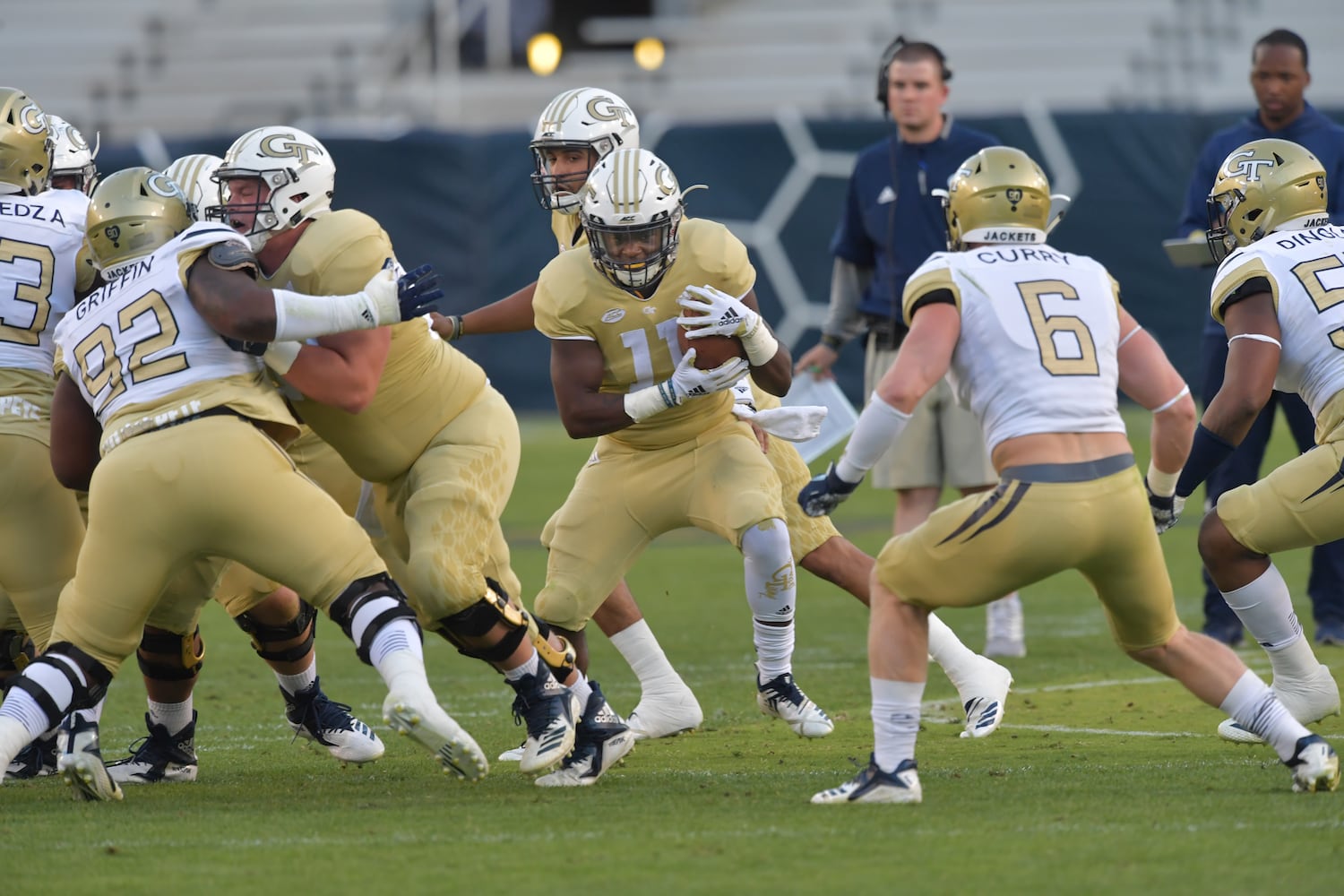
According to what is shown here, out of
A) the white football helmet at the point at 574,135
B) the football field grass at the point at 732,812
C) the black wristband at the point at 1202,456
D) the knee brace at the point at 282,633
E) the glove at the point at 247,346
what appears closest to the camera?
the football field grass at the point at 732,812

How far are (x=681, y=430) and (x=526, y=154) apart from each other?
1053 cm

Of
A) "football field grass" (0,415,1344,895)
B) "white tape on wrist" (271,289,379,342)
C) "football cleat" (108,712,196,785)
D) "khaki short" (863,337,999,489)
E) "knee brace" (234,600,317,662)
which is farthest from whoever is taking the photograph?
"khaki short" (863,337,999,489)

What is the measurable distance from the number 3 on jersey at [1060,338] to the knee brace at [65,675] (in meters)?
2.34

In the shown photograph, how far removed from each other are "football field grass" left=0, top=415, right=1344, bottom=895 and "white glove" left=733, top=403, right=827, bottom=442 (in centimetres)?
90

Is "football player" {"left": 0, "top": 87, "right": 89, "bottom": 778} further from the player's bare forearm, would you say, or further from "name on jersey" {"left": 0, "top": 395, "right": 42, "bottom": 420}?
the player's bare forearm

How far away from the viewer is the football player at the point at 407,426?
4609 millimetres

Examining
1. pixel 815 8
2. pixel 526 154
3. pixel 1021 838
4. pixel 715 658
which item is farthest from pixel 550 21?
pixel 1021 838

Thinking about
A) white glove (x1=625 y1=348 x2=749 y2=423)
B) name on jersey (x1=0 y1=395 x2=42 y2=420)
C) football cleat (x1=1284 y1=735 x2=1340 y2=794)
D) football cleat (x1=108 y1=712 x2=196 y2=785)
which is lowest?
football cleat (x1=108 y1=712 x2=196 y2=785)

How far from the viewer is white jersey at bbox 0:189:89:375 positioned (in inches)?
199

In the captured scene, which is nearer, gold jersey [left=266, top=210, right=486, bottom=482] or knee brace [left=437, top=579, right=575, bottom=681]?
gold jersey [left=266, top=210, right=486, bottom=482]

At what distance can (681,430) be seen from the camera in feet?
17.2

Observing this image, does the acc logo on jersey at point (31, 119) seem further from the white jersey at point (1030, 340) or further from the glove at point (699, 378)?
the white jersey at point (1030, 340)

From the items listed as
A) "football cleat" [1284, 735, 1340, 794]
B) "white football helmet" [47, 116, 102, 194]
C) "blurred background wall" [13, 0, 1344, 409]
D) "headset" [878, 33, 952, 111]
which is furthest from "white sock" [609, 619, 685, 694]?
"blurred background wall" [13, 0, 1344, 409]

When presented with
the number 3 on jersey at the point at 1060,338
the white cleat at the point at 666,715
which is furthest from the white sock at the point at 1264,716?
the white cleat at the point at 666,715
